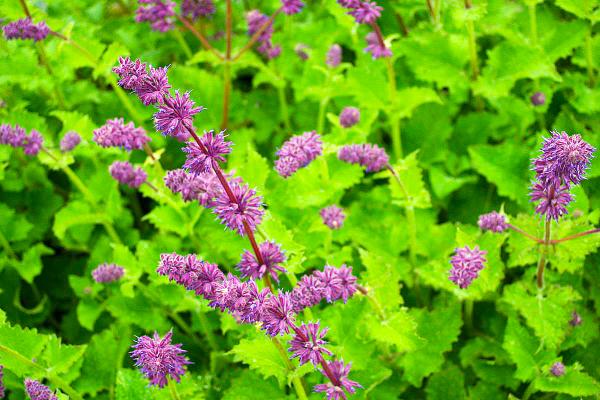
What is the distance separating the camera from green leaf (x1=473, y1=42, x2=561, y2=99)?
3.72 meters

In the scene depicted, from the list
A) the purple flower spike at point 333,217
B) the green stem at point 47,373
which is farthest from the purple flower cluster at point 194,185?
the green stem at point 47,373

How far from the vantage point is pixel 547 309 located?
118 inches

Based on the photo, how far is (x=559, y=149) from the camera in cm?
201

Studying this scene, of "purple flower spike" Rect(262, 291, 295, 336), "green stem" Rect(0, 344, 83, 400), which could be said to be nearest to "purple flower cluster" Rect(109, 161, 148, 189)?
"green stem" Rect(0, 344, 83, 400)

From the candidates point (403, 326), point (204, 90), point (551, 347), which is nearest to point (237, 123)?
point (204, 90)

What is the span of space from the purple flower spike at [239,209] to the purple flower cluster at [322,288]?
0.31 metres

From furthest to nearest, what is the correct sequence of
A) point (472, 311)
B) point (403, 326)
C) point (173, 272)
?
point (472, 311)
point (403, 326)
point (173, 272)

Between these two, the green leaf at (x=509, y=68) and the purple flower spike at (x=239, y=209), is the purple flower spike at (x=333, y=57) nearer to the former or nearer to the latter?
the green leaf at (x=509, y=68)

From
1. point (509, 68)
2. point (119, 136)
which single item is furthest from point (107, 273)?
point (509, 68)

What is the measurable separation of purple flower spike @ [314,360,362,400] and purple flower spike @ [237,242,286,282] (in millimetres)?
403

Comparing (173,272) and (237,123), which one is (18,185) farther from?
(173,272)

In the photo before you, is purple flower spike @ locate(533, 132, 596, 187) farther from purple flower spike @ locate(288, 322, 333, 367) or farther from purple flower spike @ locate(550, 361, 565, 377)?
purple flower spike @ locate(550, 361, 565, 377)

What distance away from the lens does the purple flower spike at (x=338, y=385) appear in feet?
6.91

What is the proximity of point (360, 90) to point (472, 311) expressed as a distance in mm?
1535
